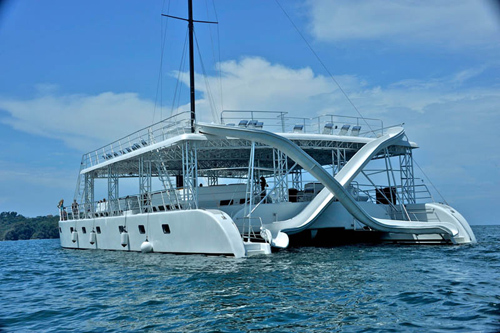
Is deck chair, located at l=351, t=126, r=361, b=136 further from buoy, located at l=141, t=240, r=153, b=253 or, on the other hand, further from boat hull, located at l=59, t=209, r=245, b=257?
buoy, located at l=141, t=240, r=153, b=253

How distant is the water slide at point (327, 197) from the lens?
768 inches

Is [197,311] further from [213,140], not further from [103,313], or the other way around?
[213,140]

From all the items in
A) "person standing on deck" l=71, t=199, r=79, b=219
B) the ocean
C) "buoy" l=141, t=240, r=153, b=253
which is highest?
"person standing on deck" l=71, t=199, r=79, b=219

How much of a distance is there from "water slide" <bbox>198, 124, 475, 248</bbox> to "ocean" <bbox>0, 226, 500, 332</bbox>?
4901 millimetres

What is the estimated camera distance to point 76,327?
→ 27.5 ft

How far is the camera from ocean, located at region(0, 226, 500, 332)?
311 inches

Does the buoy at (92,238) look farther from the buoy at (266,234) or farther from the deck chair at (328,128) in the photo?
the deck chair at (328,128)

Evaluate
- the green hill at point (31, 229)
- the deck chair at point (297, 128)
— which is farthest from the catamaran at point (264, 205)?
the green hill at point (31, 229)

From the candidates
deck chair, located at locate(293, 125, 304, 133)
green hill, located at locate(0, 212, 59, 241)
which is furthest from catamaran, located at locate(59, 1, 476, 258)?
green hill, located at locate(0, 212, 59, 241)

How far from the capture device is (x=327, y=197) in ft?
72.6

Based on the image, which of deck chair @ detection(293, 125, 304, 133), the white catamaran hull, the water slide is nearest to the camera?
the white catamaran hull

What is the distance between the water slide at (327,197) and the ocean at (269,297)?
16.1 ft

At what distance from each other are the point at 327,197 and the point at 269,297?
1275 centimetres

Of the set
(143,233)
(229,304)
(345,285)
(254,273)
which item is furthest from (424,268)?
(143,233)
